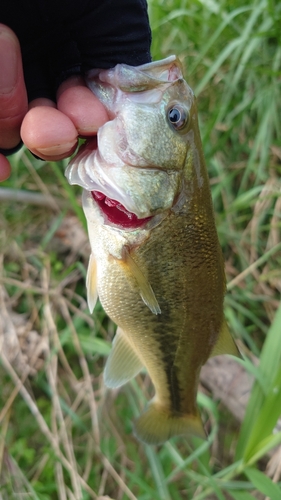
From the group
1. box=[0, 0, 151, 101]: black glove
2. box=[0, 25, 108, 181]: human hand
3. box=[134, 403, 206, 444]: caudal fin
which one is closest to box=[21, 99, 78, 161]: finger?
box=[0, 25, 108, 181]: human hand

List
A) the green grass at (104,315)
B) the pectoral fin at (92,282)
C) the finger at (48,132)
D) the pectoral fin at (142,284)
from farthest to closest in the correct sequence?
the green grass at (104,315) < the pectoral fin at (92,282) < the pectoral fin at (142,284) < the finger at (48,132)

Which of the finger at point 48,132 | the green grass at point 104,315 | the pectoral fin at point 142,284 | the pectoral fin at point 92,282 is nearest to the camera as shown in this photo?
the finger at point 48,132

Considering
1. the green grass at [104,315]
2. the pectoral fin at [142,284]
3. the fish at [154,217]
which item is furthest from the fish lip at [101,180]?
the green grass at [104,315]

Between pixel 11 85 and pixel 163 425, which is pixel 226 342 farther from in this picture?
pixel 11 85

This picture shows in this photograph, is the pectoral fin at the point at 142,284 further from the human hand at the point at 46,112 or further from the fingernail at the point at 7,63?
the fingernail at the point at 7,63

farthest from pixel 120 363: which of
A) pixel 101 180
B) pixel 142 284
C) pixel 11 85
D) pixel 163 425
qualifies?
pixel 11 85

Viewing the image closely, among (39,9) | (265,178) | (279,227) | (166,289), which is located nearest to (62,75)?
(39,9)

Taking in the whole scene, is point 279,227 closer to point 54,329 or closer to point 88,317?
point 88,317
